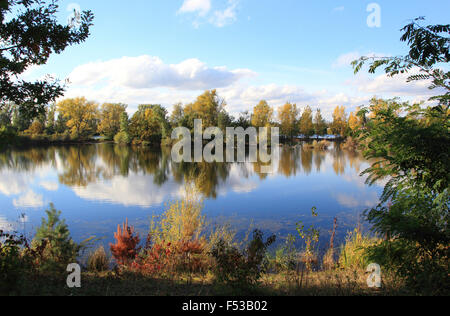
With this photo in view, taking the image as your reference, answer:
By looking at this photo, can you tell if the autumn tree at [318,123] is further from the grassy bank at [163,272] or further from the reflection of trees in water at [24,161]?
the grassy bank at [163,272]

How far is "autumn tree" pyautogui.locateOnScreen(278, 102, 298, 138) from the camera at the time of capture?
2633 inches

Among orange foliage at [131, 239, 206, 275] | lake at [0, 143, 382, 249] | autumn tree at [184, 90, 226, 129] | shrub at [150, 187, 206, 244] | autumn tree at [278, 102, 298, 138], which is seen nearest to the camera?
orange foliage at [131, 239, 206, 275]

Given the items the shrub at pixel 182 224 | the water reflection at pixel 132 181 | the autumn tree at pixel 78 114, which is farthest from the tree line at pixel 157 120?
the shrub at pixel 182 224

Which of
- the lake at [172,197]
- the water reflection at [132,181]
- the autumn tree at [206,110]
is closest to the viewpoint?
the lake at [172,197]

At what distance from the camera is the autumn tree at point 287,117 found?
219 ft

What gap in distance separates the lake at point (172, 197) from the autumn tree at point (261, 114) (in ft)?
113

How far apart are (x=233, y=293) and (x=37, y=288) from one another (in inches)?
100

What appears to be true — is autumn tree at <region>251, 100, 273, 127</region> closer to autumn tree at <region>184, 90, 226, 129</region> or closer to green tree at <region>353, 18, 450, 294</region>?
autumn tree at <region>184, 90, 226, 129</region>

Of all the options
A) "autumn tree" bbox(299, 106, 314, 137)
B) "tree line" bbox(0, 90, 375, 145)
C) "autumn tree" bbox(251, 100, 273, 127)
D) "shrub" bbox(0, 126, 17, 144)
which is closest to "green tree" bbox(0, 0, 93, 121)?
"shrub" bbox(0, 126, 17, 144)

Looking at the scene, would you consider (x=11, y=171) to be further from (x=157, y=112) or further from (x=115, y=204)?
(x=157, y=112)

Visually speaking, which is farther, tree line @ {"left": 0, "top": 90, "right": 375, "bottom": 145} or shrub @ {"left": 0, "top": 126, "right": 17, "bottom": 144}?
tree line @ {"left": 0, "top": 90, "right": 375, "bottom": 145}

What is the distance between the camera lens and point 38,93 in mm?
5094

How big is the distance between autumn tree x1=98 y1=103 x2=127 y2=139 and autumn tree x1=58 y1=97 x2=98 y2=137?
2.31m
